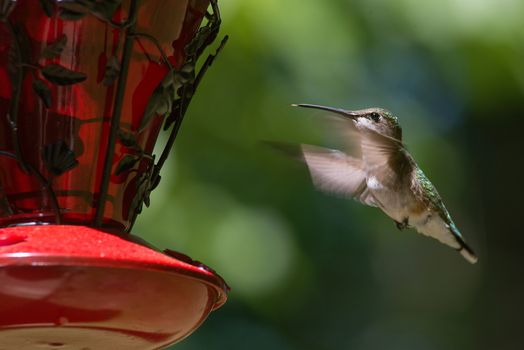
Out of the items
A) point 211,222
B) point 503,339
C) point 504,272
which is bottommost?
point 503,339

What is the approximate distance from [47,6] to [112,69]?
8.2 inches

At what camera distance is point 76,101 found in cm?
239

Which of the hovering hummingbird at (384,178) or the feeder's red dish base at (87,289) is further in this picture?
the hovering hummingbird at (384,178)

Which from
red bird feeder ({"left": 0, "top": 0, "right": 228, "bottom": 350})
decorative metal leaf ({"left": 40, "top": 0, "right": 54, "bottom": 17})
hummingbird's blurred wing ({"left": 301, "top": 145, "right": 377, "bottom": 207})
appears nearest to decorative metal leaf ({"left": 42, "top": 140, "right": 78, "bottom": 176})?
red bird feeder ({"left": 0, "top": 0, "right": 228, "bottom": 350})

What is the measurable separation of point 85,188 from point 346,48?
8.27 ft

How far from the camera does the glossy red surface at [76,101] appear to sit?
2.30 meters

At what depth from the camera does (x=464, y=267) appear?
6348 mm

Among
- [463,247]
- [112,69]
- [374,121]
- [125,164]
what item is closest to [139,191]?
[125,164]

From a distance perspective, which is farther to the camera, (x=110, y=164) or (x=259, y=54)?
(x=259, y=54)

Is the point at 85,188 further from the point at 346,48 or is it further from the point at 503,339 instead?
the point at 503,339

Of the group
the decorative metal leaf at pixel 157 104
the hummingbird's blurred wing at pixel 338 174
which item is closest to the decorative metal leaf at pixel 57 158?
the decorative metal leaf at pixel 157 104

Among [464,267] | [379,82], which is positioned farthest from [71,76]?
[464,267]

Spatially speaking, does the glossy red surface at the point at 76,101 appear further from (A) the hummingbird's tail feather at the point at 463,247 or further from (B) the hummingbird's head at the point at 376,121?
(A) the hummingbird's tail feather at the point at 463,247

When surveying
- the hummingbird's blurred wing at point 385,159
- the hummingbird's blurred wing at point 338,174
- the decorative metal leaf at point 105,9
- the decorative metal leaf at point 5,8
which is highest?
the decorative metal leaf at point 105,9
